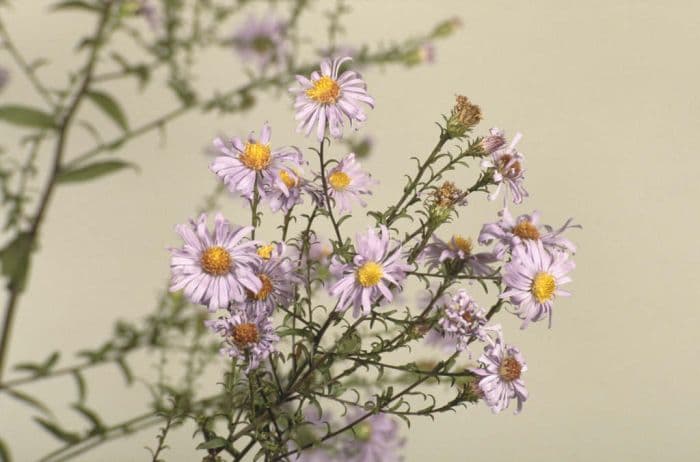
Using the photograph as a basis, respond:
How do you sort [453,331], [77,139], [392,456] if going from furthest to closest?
[77,139] → [392,456] → [453,331]

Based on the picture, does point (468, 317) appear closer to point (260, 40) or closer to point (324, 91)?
point (324, 91)

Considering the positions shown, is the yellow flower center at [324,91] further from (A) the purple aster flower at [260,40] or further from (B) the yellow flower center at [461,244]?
(A) the purple aster flower at [260,40]

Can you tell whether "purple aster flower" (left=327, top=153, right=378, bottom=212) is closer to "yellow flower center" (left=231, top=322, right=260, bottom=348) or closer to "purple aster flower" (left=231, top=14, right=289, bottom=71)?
"yellow flower center" (left=231, top=322, right=260, bottom=348)

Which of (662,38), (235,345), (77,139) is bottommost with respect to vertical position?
(235,345)

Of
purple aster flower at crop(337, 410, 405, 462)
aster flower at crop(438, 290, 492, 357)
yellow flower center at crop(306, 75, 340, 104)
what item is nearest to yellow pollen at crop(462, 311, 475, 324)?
aster flower at crop(438, 290, 492, 357)

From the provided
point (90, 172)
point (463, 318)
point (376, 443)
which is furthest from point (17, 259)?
point (376, 443)

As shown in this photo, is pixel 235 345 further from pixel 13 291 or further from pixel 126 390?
pixel 126 390

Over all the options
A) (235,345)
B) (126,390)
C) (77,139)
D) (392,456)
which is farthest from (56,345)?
(235,345)
